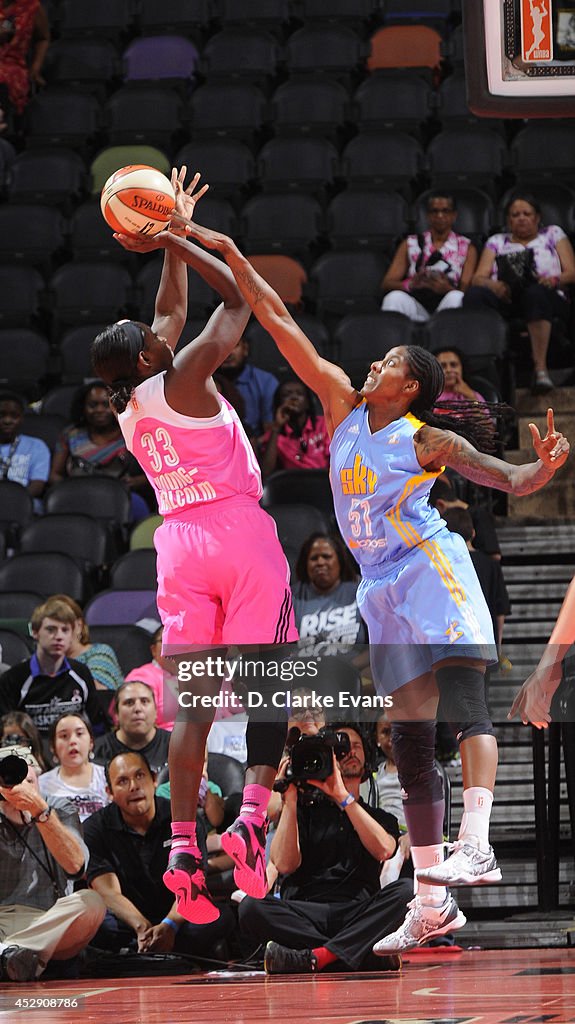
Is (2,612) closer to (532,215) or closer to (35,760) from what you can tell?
(35,760)

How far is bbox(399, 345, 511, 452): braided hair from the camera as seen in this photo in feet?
17.3

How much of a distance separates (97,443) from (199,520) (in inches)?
162

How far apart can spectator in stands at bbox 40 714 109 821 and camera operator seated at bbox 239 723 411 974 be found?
945 millimetres

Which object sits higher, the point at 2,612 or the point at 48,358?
the point at 48,358

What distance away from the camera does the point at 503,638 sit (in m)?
7.31

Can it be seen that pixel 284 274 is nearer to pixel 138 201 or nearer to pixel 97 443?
pixel 97 443

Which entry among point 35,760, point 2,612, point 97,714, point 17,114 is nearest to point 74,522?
point 2,612

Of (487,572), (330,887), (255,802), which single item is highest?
(487,572)

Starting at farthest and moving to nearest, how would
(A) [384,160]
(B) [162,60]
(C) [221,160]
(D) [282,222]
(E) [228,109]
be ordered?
(B) [162,60] < (E) [228,109] < (C) [221,160] < (A) [384,160] < (D) [282,222]

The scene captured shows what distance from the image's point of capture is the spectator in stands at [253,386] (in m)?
8.95

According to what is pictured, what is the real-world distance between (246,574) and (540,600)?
9.54 ft

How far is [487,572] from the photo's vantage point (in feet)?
21.9

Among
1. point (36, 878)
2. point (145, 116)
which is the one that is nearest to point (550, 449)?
point (36, 878)

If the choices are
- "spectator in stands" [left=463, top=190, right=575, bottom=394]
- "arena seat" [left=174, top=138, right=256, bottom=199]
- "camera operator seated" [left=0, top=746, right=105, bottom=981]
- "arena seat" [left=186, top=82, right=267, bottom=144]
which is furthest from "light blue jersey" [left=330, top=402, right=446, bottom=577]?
"arena seat" [left=186, top=82, right=267, bottom=144]
